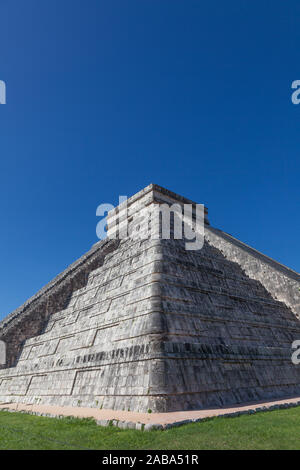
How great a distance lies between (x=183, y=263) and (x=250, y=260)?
8.33 meters

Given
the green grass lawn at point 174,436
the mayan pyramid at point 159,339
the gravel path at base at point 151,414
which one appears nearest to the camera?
the green grass lawn at point 174,436

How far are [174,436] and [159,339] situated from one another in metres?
3.08

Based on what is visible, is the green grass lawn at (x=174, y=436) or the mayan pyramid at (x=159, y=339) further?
the mayan pyramid at (x=159, y=339)

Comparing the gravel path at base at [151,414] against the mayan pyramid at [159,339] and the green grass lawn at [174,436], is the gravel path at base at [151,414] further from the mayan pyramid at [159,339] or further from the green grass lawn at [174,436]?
the green grass lawn at [174,436]

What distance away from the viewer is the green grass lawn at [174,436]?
15.2ft

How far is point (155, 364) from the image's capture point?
Answer: 748 centimetres

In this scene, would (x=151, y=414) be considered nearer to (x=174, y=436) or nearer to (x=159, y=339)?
(x=174, y=436)

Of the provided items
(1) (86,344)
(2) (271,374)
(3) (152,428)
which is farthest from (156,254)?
(3) (152,428)

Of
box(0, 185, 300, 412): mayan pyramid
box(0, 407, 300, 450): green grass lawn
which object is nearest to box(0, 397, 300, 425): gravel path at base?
box(0, 185, 300, 412): mayan pyramid

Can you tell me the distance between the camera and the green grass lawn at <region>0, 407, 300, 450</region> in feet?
15.2

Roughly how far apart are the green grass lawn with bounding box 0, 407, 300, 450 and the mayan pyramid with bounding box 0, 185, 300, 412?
4.79 feet

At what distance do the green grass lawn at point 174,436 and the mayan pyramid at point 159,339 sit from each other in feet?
4.79

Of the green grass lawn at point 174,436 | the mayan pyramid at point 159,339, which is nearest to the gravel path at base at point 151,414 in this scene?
the mayan pyramid at point 159,339

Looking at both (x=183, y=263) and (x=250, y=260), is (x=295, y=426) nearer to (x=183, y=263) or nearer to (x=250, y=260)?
(x=183, y=263)
